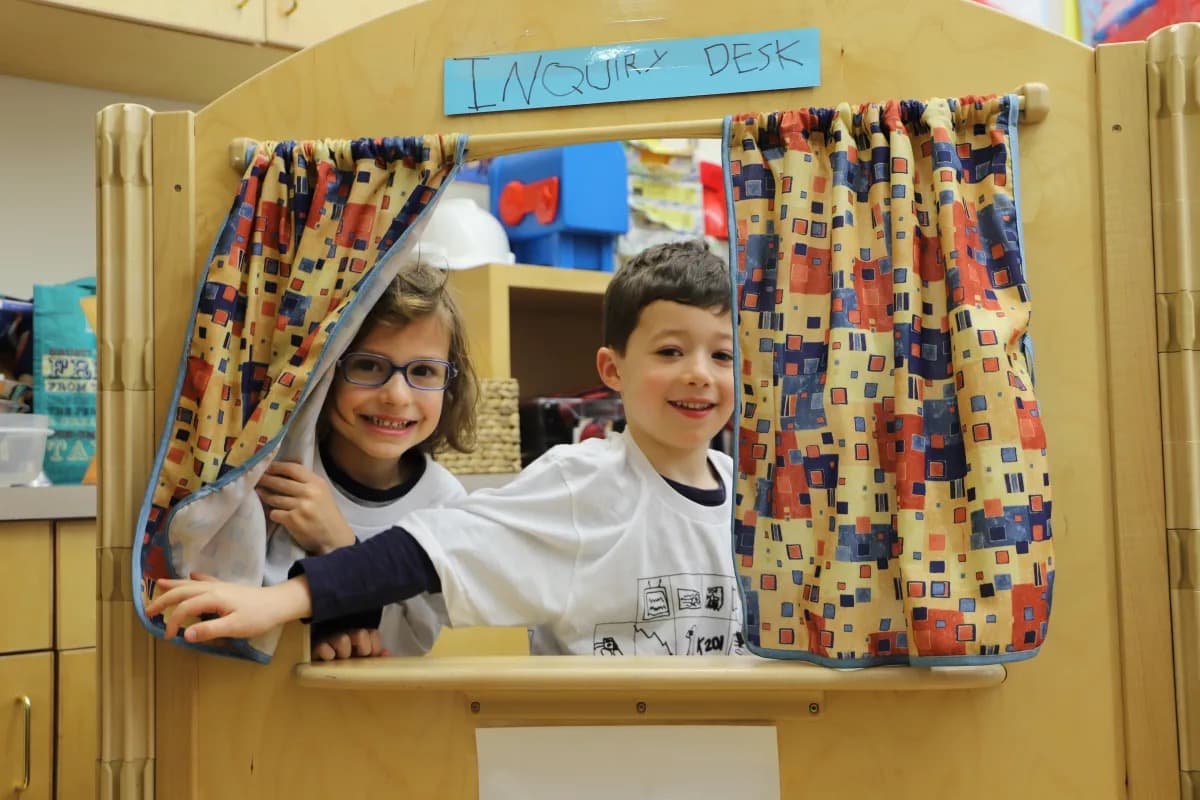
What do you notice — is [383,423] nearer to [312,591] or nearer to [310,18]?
[312,591]

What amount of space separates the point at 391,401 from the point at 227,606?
37cm

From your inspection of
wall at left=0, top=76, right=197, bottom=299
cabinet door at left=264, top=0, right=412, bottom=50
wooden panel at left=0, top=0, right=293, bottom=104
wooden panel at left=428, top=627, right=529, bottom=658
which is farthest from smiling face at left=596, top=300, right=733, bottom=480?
wall at left=0, top=76, right=197, bottom=299

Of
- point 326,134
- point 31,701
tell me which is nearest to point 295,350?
point 326,134

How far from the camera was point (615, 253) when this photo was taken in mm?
2115

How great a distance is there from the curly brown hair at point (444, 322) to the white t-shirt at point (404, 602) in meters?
0.10

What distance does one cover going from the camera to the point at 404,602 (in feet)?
4.59

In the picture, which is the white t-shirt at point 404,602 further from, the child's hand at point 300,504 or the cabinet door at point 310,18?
the cabinet door at point 310,18

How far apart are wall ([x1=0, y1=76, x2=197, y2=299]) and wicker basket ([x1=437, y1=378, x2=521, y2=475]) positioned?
83 centimetres

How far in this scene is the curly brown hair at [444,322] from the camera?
1331mm

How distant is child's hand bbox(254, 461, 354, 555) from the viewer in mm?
1158

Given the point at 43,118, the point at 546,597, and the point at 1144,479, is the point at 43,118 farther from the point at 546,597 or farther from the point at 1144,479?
the point at 1144,479

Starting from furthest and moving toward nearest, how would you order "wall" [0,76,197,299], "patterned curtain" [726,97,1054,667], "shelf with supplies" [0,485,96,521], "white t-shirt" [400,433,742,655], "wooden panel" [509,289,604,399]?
"wooden panel" [509,289,604,399] → "wall" [0,76,197,299] → "shelf with supplies" [0,485,96,521] → "white t-shirt" [400,433,742,655] → "patterned curtain" [726,97,1054,667]

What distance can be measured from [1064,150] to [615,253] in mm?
1173

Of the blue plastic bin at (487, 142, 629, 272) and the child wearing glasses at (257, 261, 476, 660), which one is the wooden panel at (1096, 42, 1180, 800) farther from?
the blue plastic bin at (487, 142, 629, 272)
